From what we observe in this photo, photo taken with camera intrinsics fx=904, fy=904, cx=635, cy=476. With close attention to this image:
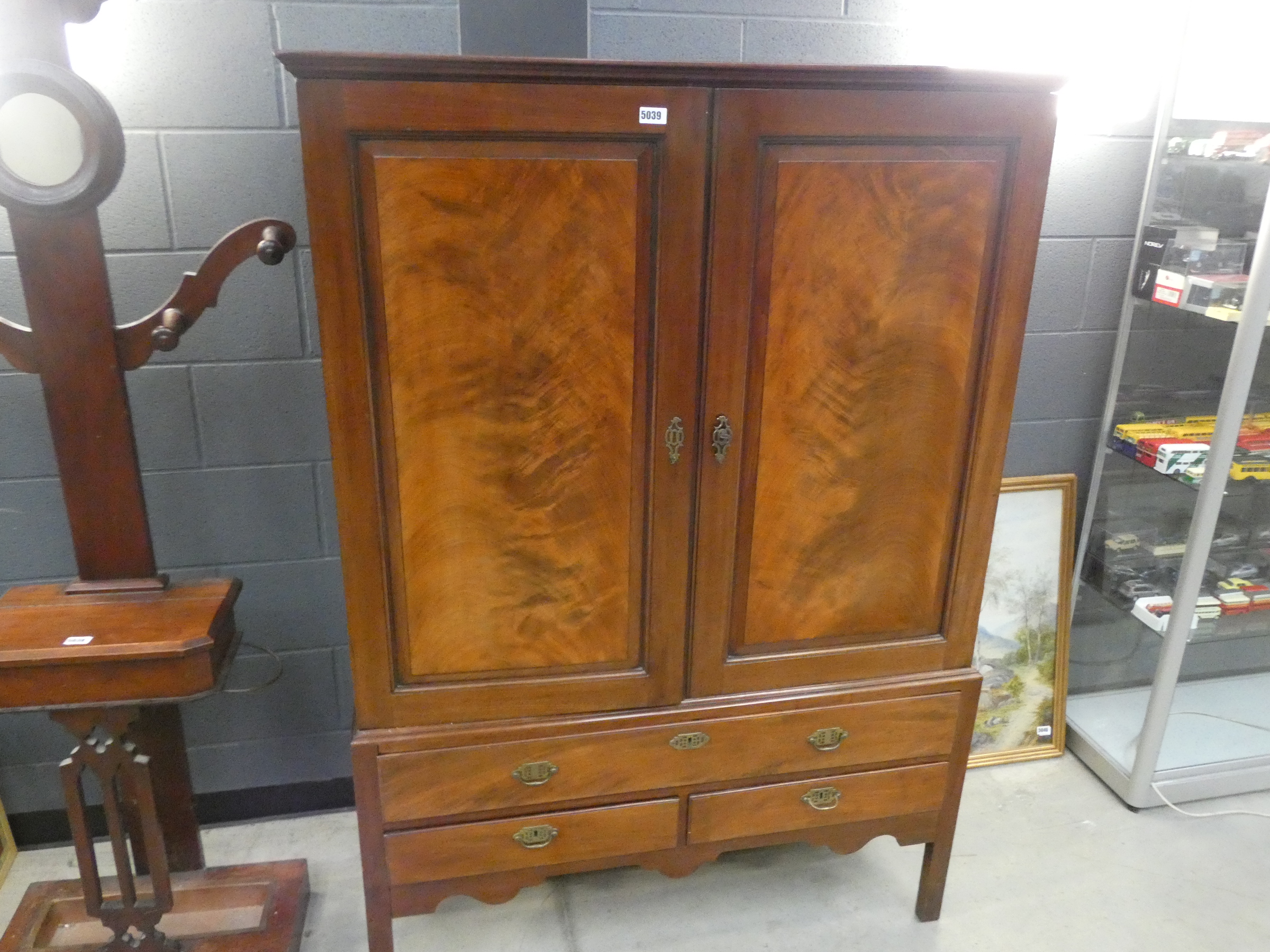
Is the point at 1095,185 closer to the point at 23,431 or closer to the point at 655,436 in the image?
the point at 655,436

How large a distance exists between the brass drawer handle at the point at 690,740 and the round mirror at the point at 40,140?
1322mm

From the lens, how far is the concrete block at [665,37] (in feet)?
5.84

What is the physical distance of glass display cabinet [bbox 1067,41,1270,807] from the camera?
1948 mm

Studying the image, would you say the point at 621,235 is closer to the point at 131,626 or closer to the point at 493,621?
the point at 493,621

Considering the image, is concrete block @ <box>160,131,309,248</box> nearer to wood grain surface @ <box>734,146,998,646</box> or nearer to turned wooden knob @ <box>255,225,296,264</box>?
turned wooden knob @ <box>255,225,296,264</box>

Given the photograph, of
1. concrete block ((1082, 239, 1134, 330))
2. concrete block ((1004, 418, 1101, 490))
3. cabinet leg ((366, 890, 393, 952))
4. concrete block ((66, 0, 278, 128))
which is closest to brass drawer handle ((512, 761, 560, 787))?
cabinet leg ((366, 890, 393, 952))

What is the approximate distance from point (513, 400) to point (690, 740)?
27.5 inches

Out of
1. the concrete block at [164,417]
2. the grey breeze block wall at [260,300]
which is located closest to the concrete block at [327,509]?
the grey breeze block wall at [260,300]

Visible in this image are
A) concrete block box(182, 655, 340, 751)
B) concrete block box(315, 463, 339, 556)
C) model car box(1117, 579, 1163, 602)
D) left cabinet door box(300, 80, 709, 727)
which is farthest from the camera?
model car box(1117, 579, 1163, 602)

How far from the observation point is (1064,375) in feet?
7.41

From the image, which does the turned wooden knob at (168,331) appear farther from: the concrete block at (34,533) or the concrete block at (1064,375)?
the concrete block at (1064,375)

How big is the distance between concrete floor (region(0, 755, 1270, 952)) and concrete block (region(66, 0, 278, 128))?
157 centimetres

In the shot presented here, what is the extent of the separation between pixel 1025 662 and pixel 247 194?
84.4 inches

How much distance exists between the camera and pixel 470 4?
168cm
